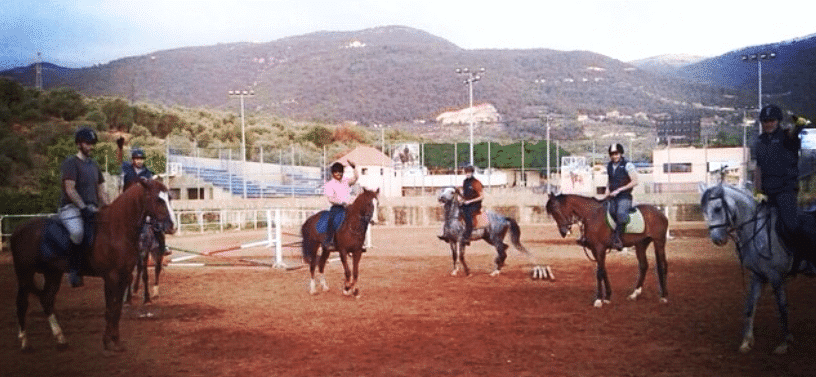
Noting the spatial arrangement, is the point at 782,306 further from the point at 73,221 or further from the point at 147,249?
the point at 147,249

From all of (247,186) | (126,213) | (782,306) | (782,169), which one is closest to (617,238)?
(782,306)

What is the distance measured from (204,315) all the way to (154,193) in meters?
3.13

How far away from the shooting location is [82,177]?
27.0 ft

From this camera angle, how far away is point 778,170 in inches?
303

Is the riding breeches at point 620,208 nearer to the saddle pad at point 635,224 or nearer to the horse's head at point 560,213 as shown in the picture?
the saddle pad at point 635,224

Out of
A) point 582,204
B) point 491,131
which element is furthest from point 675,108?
point 582,204

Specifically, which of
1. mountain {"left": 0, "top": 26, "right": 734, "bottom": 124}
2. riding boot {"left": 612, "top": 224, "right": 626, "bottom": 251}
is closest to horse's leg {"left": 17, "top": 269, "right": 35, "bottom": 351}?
riding boot {"left": 612, "top": 224, "right": 626, "bottom": 251}

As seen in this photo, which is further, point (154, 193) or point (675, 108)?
point (675, 108)

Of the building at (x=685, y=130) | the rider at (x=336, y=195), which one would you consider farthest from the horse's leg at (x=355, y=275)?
the building at (x=685, y=130)

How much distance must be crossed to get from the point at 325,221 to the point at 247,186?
112 ft

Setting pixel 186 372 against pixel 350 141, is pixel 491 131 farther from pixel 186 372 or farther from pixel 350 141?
pixel 186 372

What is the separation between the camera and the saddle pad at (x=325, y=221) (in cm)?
1258

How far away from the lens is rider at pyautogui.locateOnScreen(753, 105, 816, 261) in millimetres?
7582

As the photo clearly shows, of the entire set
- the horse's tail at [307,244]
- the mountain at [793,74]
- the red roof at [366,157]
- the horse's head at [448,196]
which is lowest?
the horse's tail at [307,244]
